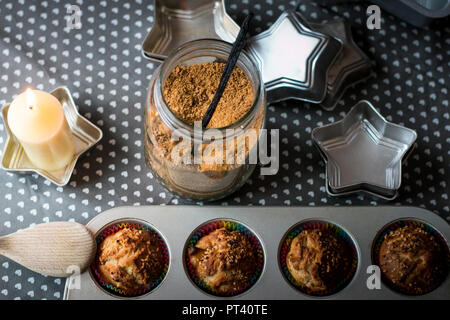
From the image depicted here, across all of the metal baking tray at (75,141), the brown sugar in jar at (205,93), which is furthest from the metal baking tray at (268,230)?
the brown sugar in jar at (205,93)

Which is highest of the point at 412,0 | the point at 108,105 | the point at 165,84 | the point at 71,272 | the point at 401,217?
the point at 412,0

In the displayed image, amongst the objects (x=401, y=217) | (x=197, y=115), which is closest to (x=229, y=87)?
(x=197, y=115)

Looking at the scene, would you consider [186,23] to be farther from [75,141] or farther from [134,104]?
[75,141]

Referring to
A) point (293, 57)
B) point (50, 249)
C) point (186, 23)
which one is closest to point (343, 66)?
point (293, 57)

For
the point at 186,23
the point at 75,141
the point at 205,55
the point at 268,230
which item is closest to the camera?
the point at 205,55

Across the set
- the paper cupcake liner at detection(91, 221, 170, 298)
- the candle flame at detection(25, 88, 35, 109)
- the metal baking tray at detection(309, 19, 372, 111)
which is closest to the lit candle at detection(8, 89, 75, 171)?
the candle flame at detection(25, 88, 35, 109)

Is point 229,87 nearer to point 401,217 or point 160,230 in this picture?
point 160,230
